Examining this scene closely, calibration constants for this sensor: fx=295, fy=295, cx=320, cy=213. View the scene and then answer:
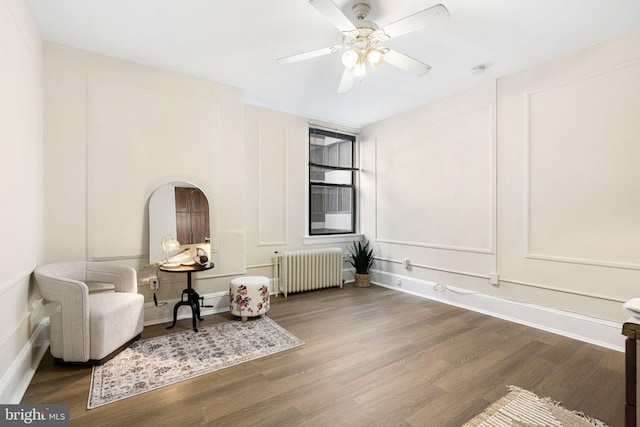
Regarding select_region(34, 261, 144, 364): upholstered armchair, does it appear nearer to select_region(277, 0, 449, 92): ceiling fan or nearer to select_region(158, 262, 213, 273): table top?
select_region(158, 262, 213, 273): table top

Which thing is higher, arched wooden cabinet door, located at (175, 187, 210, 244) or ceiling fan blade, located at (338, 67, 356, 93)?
ceiling fan blade, located at (338, 67, 356, 93)

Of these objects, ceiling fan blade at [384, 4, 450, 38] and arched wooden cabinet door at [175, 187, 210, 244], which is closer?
ceiling fan blade at [384, 4, 450, 38]

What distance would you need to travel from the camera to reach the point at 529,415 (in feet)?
5.89

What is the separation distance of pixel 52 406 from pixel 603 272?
14.6ft

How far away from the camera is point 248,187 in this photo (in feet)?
14.0

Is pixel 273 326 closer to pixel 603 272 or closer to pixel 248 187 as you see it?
pixel 248 187

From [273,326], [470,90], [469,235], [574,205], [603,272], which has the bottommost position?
[273,326]

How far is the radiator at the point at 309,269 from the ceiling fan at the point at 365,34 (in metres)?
2.65

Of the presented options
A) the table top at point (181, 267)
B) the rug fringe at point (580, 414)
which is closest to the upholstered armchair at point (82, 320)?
the table top at point (181, 267)

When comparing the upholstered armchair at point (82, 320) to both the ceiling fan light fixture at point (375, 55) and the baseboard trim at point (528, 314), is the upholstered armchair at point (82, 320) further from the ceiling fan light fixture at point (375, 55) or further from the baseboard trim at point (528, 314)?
the baseboard trim at point (528, 314)

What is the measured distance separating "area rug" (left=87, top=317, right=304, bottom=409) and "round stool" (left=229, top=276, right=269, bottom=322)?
5.1 inches

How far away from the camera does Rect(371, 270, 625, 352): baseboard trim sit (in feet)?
8.90

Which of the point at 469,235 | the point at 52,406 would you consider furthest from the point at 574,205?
the point at 52,406

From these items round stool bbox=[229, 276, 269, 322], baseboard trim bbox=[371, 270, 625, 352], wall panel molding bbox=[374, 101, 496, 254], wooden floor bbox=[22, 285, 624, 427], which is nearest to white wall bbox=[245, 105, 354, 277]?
round stool bbox=[229, 276, 269, 322]
